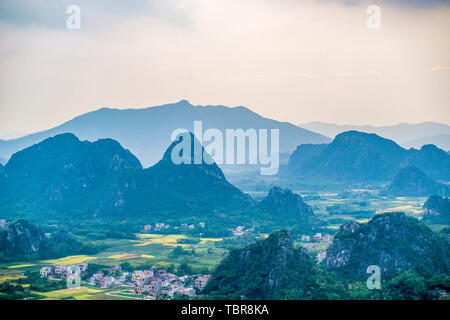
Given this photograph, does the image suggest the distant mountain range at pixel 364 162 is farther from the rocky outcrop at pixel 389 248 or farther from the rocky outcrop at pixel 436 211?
the rocky outcrop at pixel 389 248

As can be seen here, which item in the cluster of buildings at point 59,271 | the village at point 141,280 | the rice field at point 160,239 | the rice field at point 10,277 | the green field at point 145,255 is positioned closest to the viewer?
the village at point 141,280

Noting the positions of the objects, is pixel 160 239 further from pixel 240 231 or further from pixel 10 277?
pixel 10 277

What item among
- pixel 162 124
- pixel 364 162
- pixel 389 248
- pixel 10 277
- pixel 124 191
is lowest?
pixel 10 277

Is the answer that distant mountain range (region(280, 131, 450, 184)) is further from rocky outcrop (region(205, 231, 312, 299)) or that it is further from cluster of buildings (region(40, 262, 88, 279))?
cluster of buildings (region(40, 262, 88, 279))

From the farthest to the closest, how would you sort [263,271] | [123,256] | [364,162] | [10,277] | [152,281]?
[364,162] < [123,256] < [10,277] < [152,281] < [263,271]

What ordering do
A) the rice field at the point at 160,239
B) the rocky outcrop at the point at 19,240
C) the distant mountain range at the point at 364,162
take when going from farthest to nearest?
1. the distant mountain range at the point at 364,162
2. the rice field at the point at 160,239
3. the rocky outcrop at the point at 19,240

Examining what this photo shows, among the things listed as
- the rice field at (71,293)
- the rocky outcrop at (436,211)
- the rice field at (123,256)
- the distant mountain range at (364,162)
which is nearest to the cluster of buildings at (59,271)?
the rice field at (71,293)

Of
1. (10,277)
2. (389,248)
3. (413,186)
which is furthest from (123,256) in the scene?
(413,186)
